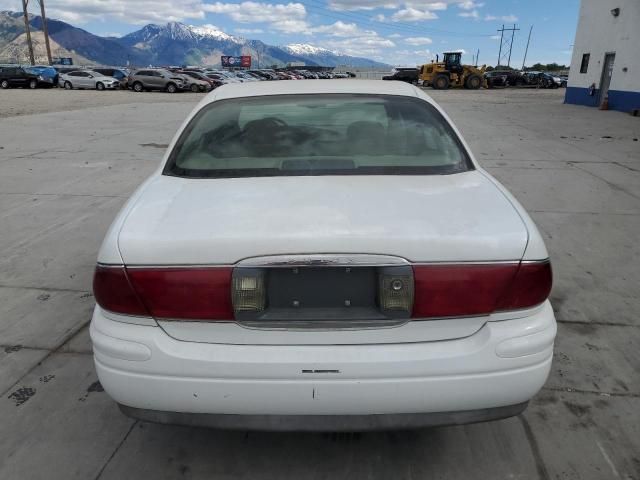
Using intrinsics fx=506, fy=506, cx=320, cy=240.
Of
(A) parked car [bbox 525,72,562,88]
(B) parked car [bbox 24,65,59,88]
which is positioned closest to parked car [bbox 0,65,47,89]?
(B) parked car [bbox 24,65,59,88]

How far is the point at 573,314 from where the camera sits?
3562mm

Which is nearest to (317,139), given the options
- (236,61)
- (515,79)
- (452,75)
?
(452,75)

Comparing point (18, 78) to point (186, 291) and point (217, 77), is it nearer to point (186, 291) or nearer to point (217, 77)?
point (217, 77)

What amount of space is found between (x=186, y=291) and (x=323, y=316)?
1.61 feet

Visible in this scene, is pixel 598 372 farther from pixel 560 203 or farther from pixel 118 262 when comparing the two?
pixel 560 203

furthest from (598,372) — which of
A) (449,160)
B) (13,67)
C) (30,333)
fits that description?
(13,67)

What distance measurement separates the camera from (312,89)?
10.1 ft

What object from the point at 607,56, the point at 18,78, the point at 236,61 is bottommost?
the point at 18,78

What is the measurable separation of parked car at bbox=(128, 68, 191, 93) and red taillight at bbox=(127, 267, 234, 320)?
3441 centimetres

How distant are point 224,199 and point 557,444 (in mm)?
1879

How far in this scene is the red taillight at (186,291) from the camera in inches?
69.4

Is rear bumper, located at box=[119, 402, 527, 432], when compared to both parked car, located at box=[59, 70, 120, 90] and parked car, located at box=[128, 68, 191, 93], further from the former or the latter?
parked car, located at box=[59, 70, 120, 90]

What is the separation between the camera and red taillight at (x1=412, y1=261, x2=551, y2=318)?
176 cm

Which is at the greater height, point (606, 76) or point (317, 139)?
point (606, 76)
